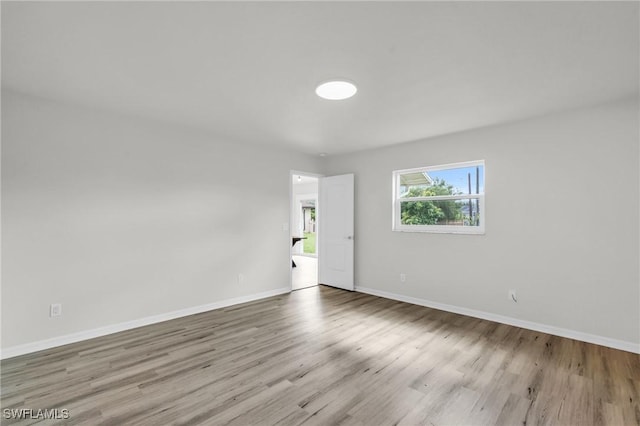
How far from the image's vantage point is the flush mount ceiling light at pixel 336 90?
8.32 feet

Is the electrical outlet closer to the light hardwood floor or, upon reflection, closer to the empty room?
the empty room

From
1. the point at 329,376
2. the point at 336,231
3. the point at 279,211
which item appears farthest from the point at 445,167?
the point at 329,376

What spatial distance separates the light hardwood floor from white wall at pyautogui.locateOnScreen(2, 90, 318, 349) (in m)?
0.47

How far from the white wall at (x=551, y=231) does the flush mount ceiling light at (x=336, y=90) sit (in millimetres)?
2123

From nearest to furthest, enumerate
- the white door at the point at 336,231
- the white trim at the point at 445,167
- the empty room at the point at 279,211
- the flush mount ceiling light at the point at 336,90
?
1. the empty room at the point at 279,211
2. the flush mount ceiling light at the point at 336,90
3. the white trim at the point at 445,167
4. the white door at the point at 336,231

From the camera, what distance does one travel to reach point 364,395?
2160 mm

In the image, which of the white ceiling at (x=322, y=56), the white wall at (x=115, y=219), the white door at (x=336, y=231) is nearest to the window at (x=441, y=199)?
the white door at (x=336, y=231)

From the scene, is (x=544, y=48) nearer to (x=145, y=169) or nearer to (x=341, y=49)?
(x=341, y=49)

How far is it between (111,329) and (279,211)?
9.00ft

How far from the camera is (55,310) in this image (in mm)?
2980

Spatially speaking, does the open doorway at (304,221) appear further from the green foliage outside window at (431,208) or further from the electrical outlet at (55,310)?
the electrical outlet at (55,310)

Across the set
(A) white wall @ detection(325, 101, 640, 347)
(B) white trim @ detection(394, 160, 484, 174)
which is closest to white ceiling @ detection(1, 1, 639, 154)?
(A) white wall @ detection(325, 101, 640, 347)

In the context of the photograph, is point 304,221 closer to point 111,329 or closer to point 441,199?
point 441,199

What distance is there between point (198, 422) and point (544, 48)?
11.1 ft
